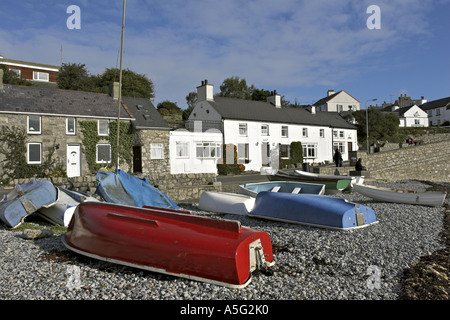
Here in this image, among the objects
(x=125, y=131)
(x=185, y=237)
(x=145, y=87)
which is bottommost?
(x=185, y=237)

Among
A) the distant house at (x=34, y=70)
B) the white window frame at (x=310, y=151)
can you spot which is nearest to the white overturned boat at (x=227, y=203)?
the white window frame at (x=310, y=151)

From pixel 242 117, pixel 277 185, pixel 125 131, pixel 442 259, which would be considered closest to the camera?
pixel 442 259

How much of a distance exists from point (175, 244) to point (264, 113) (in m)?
32.1

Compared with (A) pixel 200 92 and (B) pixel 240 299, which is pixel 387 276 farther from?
(A) pixel 200 92

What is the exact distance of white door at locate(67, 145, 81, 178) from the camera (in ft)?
80.1

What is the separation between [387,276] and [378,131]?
46788 millimetres

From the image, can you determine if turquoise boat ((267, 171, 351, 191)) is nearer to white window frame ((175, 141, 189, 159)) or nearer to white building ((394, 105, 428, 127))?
white window frame ((175, 141, 189, 159))

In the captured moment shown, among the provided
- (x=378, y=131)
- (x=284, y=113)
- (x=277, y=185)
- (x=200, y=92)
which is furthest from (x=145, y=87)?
(x=277, y=185)

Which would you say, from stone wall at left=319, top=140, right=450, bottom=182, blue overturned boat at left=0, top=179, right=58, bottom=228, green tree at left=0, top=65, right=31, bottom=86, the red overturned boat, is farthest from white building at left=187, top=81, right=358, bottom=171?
the red overturned boat

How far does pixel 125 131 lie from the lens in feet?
87.2

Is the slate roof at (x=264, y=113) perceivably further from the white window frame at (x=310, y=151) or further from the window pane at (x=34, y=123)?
the window pane at (x=34, y=123)

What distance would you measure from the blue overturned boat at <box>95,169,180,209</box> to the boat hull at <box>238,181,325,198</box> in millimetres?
3564

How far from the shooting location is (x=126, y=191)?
11664mm

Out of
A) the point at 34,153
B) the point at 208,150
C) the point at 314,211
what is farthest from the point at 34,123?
the point at 314,211
